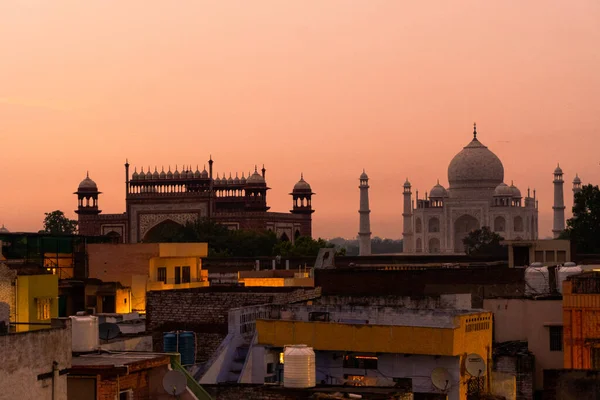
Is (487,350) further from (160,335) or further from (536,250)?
(536,250)

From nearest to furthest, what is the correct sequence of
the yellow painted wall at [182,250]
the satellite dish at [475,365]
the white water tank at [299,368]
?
the white water tank at [299,368] → the satellite dish at [475,365] → the yellow painted wall at [182,250]

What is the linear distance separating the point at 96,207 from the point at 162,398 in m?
76.4

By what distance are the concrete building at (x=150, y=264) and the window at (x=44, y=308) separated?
12.7 m

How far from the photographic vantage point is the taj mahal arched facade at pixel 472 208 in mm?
102062

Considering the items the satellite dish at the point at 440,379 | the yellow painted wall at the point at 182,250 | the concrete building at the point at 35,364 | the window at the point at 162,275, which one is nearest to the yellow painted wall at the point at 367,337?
the satellite dish at the point at 440,379

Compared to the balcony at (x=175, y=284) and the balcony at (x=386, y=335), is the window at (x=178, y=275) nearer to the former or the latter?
the balcony at (x=175, y=284)

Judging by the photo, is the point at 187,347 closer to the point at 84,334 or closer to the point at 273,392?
the point at 273,392

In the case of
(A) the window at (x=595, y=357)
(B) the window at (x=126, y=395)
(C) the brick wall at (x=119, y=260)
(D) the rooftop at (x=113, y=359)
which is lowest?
(A) the window at (x=595, y=357)

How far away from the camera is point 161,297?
53.6 feet

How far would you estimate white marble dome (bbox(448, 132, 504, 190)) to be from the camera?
342 ft

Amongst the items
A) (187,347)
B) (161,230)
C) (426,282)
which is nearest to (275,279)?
(426,282)

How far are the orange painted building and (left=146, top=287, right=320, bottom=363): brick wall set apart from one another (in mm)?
3317

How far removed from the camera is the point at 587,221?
60.1 m

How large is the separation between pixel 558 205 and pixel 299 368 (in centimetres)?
9508
